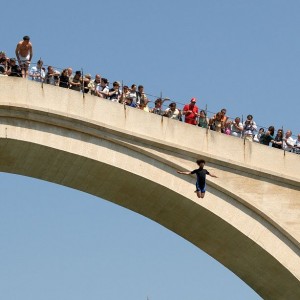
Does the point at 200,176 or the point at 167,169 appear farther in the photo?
the point at 167,169

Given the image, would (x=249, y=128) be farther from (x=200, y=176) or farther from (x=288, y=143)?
(x=200, y=176)

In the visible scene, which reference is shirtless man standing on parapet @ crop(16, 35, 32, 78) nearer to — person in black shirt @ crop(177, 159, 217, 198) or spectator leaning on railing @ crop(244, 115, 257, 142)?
person in black shirt @ crop(177, 159, 217, 198)

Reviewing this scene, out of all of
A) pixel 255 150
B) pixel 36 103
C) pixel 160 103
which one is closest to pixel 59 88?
pixel 36 103

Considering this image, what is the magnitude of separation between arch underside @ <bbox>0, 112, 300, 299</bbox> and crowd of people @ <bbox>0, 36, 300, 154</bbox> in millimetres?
Answer: 1296

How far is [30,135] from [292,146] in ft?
25.0

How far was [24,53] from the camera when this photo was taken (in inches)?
1367

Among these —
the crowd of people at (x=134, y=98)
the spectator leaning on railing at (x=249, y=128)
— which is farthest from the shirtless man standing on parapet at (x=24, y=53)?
the spectator leaning on railing at (x=249, y=128)

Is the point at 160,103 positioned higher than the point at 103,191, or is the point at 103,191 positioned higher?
the point at 160,103

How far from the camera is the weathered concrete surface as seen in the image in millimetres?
34188

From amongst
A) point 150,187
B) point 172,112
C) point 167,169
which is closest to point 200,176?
point 167,169

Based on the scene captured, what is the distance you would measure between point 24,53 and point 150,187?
4.47 meters

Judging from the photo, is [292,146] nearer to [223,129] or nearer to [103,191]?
[223,129]

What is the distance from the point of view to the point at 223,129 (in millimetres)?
37344

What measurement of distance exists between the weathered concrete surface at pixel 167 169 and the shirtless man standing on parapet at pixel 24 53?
554mm
